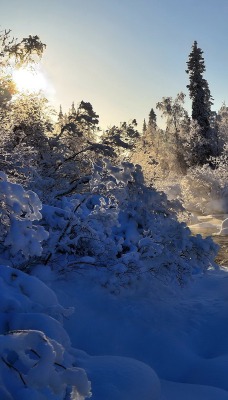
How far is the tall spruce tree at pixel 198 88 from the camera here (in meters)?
39.7

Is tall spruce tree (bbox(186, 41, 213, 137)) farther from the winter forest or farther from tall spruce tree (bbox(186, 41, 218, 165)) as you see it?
the winter forest

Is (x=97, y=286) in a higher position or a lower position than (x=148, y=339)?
higher

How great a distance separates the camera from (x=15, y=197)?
10.3 feet

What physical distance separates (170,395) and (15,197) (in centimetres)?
→ 306

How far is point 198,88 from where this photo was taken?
132 ft

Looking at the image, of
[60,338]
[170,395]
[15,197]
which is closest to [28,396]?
[60,338]

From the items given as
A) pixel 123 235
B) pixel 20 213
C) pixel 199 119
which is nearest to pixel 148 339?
pixel 123 235

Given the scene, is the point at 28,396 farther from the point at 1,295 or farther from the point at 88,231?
the point at 88,231

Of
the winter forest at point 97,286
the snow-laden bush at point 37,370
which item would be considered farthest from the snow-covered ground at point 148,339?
the snow-laden bush at point 37,370

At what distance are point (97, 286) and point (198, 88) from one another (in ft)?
121

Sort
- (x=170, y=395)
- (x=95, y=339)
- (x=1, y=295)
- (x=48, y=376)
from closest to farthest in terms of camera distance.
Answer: (x=48, y=376) → (x=1, y=295) → (x=170, y=395) → (x=95, y=339)

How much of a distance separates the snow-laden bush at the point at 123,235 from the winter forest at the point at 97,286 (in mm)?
23

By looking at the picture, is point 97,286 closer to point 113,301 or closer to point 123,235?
point 113,301

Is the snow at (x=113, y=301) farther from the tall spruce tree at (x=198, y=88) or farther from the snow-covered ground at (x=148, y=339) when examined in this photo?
the tall spruce tree at (x=198, y=88)
